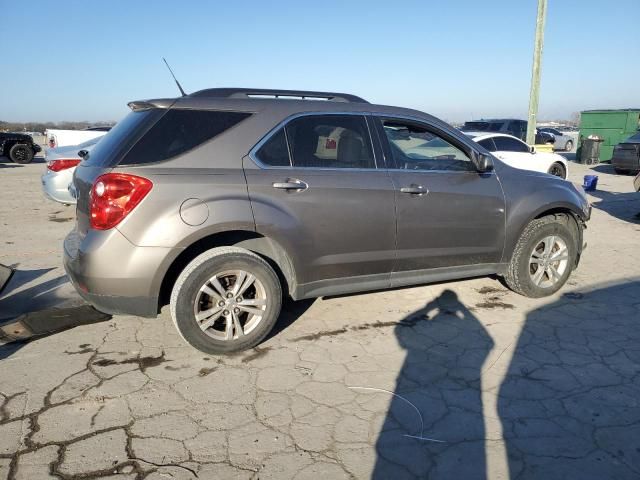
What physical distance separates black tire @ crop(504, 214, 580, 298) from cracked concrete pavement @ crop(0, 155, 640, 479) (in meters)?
0.13

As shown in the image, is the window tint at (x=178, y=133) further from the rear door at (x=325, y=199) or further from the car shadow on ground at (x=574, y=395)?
the car shadow on ground at (x=574, y=395)

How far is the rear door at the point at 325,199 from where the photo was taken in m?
3.45

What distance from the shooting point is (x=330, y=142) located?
3.75 m

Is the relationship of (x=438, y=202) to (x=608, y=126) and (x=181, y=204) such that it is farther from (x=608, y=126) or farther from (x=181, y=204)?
(x=608, y=126)

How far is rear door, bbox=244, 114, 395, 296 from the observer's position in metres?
3.45

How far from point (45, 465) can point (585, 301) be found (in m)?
4.61

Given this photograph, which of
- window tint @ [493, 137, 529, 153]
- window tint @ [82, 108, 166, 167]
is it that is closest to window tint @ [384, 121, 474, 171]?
window tint @ [82, 108, 166, 167]

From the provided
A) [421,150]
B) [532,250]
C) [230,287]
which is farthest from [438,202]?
[230,287]

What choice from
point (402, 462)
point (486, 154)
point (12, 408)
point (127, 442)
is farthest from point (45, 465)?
point (486, 154)

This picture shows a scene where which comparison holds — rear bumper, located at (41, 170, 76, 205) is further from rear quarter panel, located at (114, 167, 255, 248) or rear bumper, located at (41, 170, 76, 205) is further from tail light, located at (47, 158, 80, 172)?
rear quarter panel, located at (114, 167, 255, 248)

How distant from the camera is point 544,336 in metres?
3.88

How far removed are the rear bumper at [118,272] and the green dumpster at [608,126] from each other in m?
20.6

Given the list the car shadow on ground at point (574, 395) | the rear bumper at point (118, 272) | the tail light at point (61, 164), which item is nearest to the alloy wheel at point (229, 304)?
the rear bumper at point (118, 272)

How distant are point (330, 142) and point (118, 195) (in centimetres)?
161
